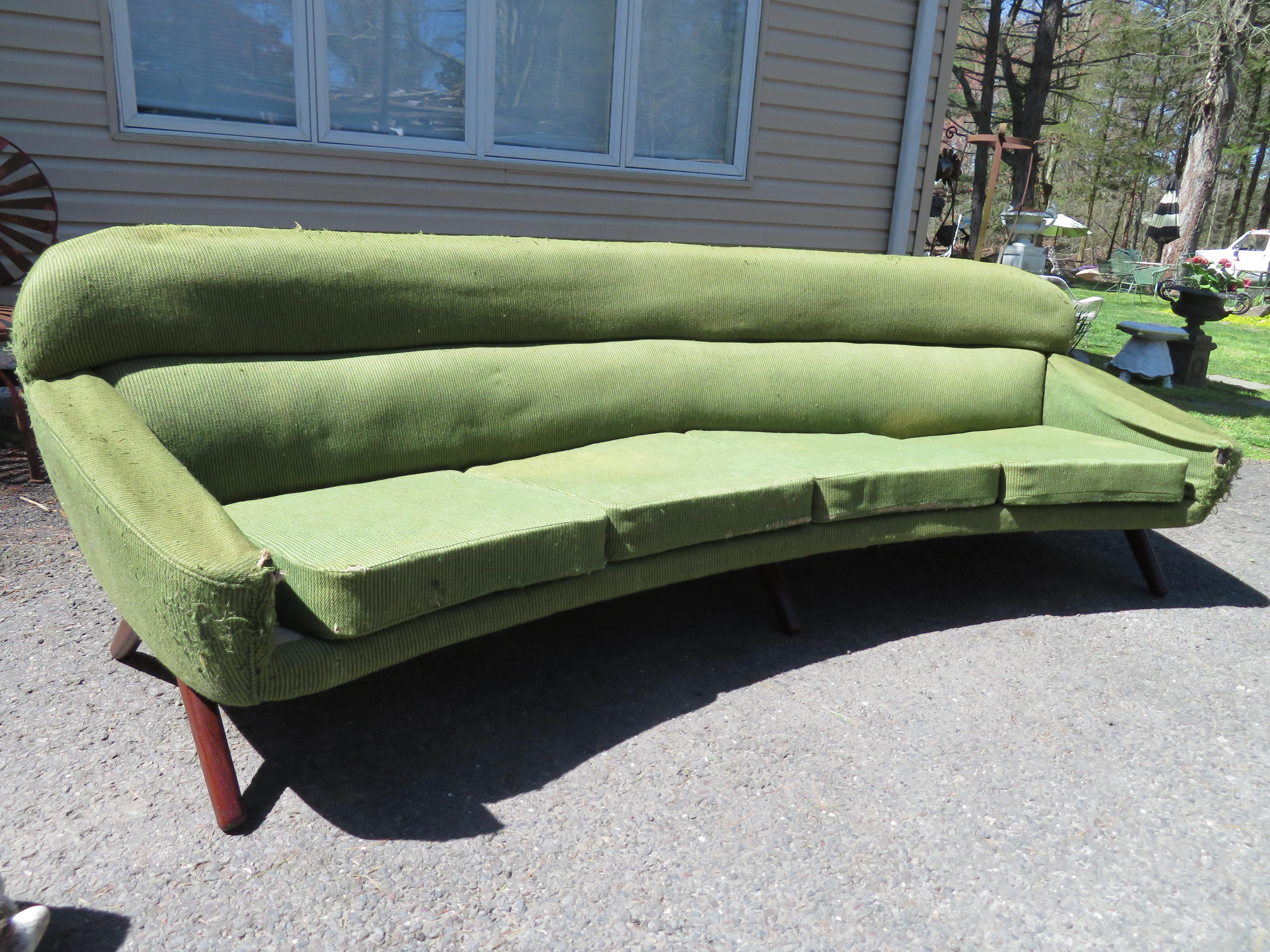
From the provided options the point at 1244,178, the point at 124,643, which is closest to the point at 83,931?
the point at 124,643

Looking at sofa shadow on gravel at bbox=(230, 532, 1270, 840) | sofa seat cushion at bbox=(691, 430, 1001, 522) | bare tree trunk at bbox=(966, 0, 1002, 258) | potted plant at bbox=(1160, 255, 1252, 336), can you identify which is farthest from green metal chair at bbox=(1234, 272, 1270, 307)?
sofa seat cushion at bbox=(691, 430, 1001, 522)

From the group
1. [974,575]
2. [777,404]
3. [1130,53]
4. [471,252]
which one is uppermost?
[1130,53]

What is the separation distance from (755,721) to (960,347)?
2138mm

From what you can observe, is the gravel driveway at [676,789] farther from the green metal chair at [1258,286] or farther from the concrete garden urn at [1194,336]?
the green metal chair at [1258,286]

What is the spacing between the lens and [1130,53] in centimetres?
1950

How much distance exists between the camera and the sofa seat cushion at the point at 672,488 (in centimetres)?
224

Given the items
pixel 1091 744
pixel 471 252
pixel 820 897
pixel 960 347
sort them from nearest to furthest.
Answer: pixel 820 897 < pixel 1091 744 < pixel 471 252 < pixel 960 347

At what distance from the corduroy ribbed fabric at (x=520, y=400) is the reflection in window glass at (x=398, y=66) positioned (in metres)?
2.35

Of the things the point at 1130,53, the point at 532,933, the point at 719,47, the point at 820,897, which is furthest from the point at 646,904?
the point at 1130,53

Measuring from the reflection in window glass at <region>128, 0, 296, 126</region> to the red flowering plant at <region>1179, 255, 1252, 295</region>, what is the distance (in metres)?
6.94

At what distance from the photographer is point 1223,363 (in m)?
8.90

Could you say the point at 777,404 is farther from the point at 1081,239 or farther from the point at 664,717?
the point at 1081,239

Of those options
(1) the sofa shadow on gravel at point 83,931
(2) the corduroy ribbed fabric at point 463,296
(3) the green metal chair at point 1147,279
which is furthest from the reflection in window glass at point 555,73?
(3) the green metal chair at point 1147,279

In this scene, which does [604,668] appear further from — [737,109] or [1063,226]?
[1063,226]
